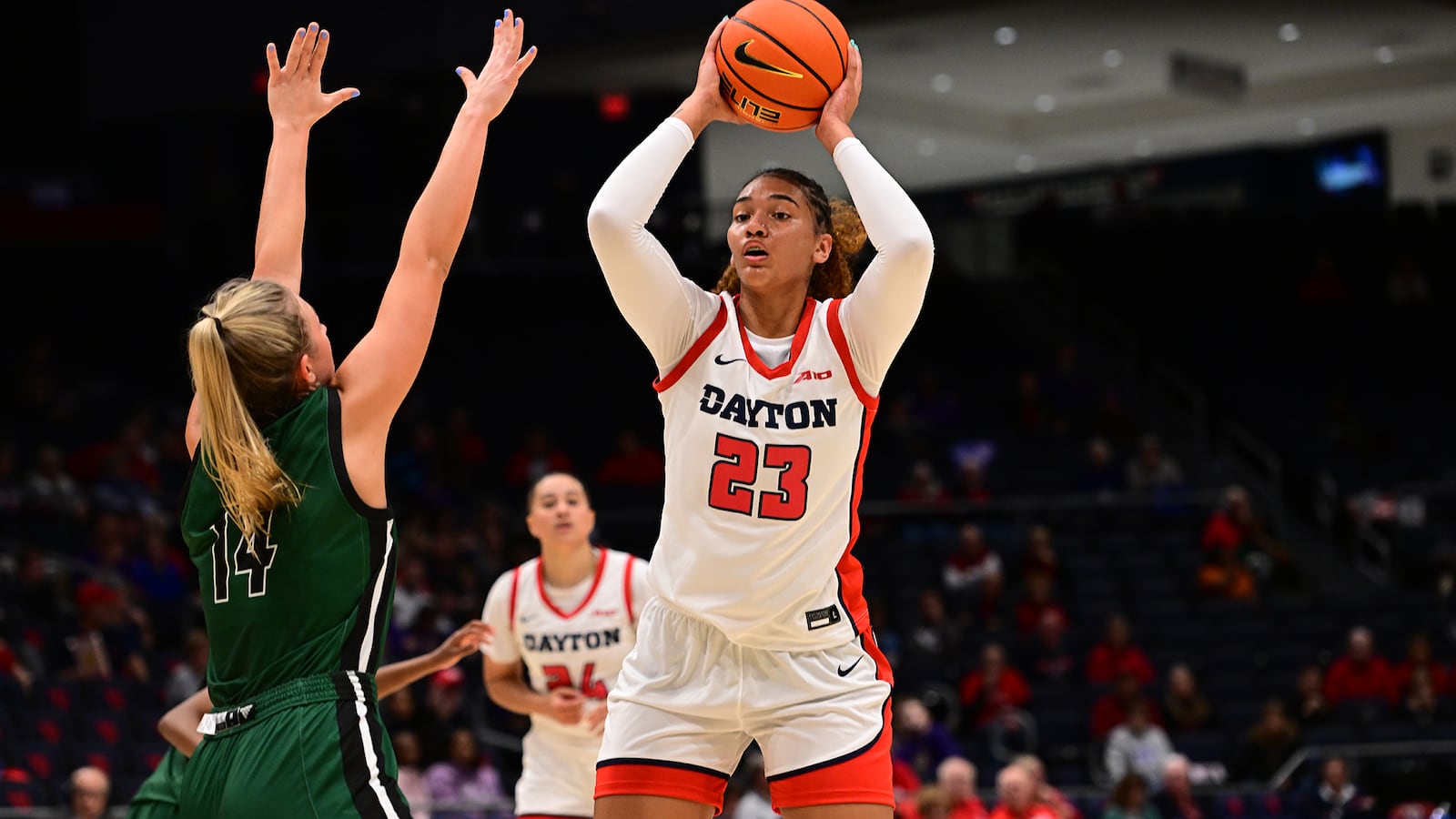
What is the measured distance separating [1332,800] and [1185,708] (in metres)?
1.73

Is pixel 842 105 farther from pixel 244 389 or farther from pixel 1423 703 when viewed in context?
pixel 1423 703

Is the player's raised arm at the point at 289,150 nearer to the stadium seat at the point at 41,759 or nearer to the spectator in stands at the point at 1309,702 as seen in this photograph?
the stadium seat at the point at 41,759

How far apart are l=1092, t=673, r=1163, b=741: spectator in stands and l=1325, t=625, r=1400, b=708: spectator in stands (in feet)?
5.84

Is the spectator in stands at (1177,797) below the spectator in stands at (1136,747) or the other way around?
below

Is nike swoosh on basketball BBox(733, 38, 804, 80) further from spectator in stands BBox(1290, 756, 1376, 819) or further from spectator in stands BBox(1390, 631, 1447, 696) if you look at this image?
spectator in stands BBox(1390, 631, 1447, 696)

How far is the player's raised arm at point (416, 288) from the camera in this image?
3098 millimetres

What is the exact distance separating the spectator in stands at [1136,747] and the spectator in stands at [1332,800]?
103 cm

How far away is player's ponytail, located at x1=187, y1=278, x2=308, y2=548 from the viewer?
2.97 metres

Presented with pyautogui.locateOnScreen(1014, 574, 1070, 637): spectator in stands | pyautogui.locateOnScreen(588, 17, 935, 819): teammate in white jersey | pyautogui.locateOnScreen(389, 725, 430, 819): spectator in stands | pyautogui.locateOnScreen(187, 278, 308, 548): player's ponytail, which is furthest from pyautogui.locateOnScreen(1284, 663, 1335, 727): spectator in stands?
pyautogui.locateOnScreen(187, 278, 308, 548): player's ponytail

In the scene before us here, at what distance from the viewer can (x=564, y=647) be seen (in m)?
6.34

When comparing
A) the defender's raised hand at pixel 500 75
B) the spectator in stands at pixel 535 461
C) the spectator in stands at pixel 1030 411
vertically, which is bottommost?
the defender's raised hand at pixel 500 75

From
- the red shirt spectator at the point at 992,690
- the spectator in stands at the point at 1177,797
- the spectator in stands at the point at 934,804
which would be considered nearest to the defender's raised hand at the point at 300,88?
the spectator in stands at the point at 934,804

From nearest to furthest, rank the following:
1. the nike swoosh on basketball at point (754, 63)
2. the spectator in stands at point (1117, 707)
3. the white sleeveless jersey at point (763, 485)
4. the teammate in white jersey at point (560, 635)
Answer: the white sleeveless jersey at point (763, 485)
the nike swoosh on basketball at point (754, 63)
the teammate in white jersey at point (560, 635)
the spectator in stands at point (1117, 707)

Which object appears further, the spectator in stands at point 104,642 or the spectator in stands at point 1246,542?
the spectator in stands at point 1246,542
